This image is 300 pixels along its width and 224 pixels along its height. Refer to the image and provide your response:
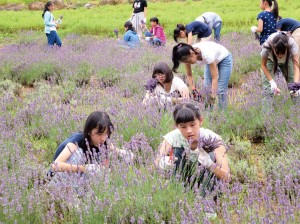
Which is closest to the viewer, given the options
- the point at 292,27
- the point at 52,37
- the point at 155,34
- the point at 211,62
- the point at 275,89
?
the point at 275,89

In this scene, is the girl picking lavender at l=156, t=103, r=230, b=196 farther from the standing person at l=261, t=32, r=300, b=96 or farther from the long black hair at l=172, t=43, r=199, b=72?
the standing person at l=261, t=32, r=300, b=96

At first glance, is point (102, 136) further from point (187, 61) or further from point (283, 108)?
point (283, 108)

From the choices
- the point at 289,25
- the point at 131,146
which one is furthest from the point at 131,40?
the point at 131,146

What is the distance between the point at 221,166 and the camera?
10.1ft

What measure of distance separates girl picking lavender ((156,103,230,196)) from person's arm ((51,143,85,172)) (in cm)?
60

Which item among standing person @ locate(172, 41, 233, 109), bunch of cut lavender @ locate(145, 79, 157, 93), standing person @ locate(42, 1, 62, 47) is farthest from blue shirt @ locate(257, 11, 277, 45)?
standing person @ locate(42, 1, 62, 47)

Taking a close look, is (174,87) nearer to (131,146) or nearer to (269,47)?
(269,47)

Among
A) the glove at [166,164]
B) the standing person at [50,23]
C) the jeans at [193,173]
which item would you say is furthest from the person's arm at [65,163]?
the standing person at [50,23]

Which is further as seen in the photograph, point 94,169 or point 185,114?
point 185,114

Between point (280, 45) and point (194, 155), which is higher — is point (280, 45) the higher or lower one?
the higher one

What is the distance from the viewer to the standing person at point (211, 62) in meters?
4.80

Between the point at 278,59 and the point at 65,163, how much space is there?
8.74 ft

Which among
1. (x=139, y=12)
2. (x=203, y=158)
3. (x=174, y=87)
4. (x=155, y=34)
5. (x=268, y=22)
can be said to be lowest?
(x=155, y=34)

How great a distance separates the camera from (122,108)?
5.01 m
